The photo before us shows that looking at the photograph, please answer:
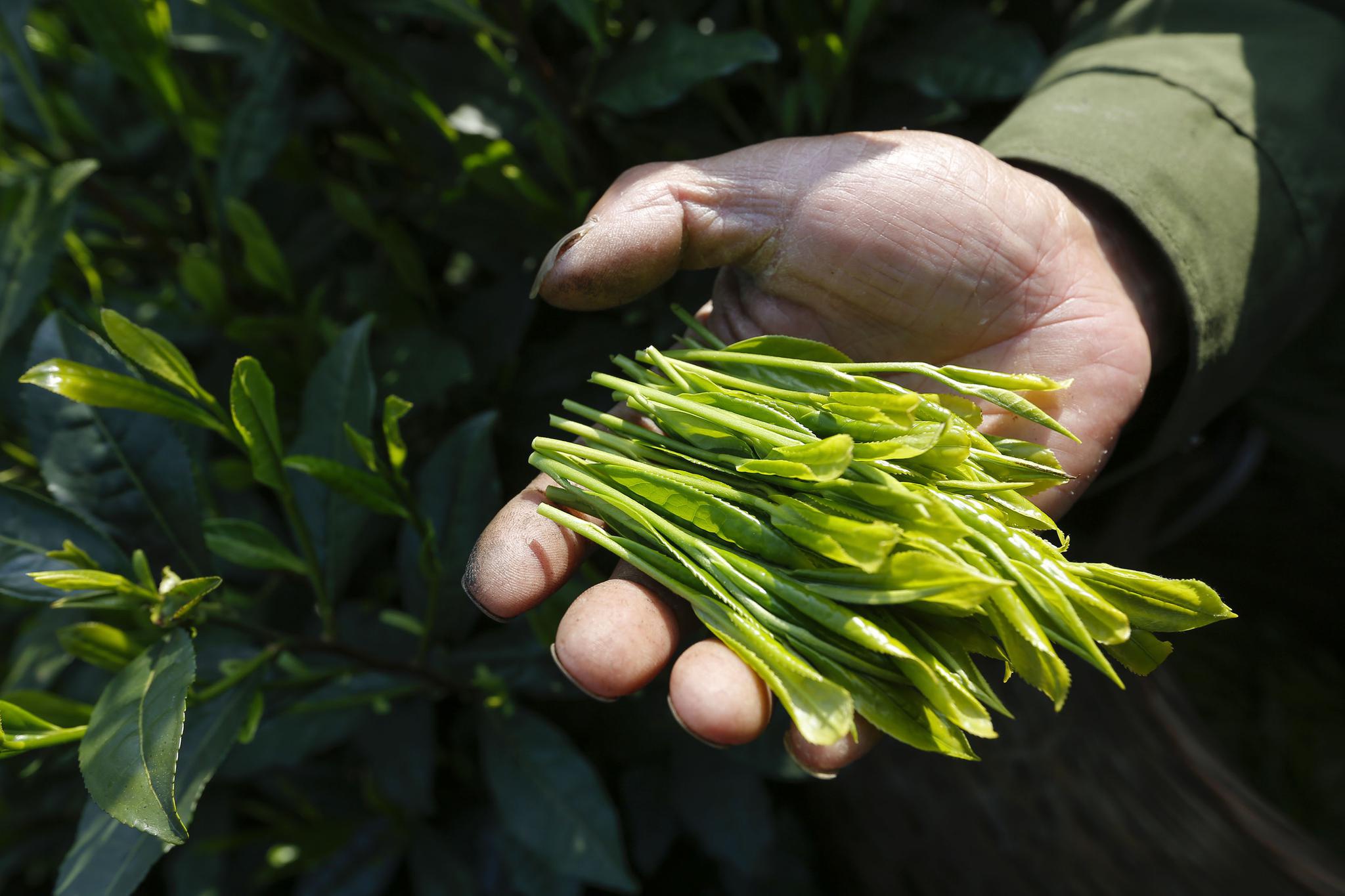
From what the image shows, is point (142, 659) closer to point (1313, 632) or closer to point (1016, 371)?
point (1016, 371)

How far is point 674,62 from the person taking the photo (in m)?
1.36

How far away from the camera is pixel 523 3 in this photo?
1469 millimetres

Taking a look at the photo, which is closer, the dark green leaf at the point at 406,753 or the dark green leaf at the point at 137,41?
the dark green leaf at the point at 137,41

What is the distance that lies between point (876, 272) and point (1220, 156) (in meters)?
0.65

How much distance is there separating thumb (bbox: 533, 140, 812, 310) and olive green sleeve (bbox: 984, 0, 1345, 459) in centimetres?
45

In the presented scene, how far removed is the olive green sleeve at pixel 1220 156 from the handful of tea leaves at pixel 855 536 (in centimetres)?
47

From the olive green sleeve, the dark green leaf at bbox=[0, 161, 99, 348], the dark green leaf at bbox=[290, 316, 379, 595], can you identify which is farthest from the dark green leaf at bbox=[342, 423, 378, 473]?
the olive green sleeve

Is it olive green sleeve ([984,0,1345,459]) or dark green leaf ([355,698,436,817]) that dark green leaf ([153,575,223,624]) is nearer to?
dark green leaf ([355,698,436,817])

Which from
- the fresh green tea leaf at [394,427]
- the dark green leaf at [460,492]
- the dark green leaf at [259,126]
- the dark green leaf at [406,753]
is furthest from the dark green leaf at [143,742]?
the dark green leaf at [259,126]

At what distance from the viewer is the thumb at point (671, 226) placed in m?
1.16

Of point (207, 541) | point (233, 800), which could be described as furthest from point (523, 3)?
point (233, 800)

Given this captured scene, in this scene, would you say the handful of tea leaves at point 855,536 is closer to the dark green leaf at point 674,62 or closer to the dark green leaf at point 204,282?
the dark green leaf at point 674,62

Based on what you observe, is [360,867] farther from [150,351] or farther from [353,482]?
[150,351]

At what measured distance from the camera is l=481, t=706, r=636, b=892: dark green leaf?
133 cm
